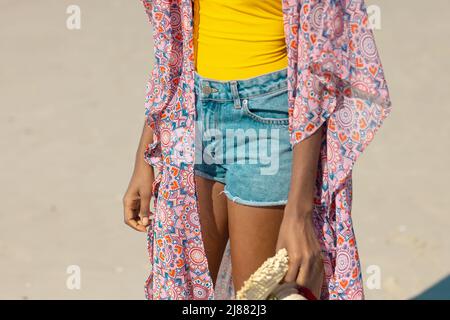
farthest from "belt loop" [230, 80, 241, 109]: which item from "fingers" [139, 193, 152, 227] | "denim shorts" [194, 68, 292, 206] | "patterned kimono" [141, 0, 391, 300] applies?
"fingers" [139, 193, 152, 227]

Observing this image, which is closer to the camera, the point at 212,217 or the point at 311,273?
the point at 311,273

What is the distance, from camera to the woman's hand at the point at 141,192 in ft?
8.73

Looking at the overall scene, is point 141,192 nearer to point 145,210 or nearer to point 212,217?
point 145,210

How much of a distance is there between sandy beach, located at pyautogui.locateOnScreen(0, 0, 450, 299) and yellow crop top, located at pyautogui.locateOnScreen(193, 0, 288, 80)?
2.21 m

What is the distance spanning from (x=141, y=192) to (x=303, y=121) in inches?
27.5

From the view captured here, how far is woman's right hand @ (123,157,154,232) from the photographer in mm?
2664

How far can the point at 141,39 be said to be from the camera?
25.1ft

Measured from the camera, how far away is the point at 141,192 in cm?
267

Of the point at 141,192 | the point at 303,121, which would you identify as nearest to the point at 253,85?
the point at 303,121

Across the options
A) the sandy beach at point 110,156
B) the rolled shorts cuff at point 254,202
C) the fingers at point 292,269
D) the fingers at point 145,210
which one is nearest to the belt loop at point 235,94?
the rolled shorts cuff at point 254,202

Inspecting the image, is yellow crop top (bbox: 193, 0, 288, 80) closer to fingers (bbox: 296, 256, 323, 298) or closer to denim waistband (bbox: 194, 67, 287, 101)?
denim waistband (bbox: 194, 67, 287, 101)

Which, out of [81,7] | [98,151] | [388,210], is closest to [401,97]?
[388,210]

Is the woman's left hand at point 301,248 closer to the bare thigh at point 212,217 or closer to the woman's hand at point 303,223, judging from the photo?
the woman's hand at point 303,223

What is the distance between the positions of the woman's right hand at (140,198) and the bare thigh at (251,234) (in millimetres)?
389
